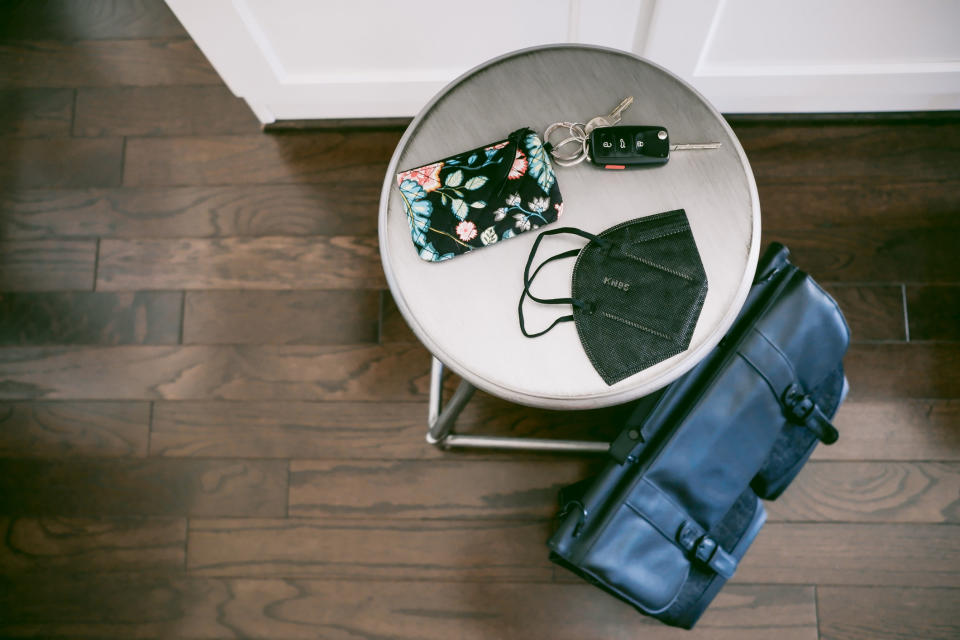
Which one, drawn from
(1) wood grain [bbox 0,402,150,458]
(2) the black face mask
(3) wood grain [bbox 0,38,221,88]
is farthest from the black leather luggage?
(3) wood grain [bbox 0,38,221,88]

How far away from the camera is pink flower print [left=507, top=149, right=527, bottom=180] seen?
80cm

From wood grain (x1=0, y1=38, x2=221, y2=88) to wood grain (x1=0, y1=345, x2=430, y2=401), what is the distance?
0.69 m

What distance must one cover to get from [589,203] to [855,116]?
0.97 m

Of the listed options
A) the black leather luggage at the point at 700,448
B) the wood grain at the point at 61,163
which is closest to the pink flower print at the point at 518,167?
the black leather luggage at the point at 700,448

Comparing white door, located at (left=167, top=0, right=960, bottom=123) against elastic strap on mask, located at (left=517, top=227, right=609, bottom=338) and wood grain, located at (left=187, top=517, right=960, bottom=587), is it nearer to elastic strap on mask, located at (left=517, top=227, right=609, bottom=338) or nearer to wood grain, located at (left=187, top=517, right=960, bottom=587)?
elastic strap on mask, located at (left=517, top=227, right=609, bottom=338)

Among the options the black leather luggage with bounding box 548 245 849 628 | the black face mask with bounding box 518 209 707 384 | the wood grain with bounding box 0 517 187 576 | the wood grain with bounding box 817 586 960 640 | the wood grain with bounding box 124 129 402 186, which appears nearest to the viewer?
the black face mask with bounding box 518 209 707 384

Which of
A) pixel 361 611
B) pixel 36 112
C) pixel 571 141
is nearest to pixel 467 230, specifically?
pixel 571 141

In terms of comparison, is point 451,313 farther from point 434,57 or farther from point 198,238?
point 198,238

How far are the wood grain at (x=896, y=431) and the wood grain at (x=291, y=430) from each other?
35.5 inches

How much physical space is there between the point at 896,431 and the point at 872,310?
0.27 meters

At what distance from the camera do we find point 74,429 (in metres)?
1.38

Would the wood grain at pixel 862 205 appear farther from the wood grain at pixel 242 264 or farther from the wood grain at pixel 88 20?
the wood grain at pixel 88 20

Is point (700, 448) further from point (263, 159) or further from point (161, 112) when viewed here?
point (161, 112)

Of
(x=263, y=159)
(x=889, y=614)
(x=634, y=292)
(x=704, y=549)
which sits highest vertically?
(x=634, y=292)
